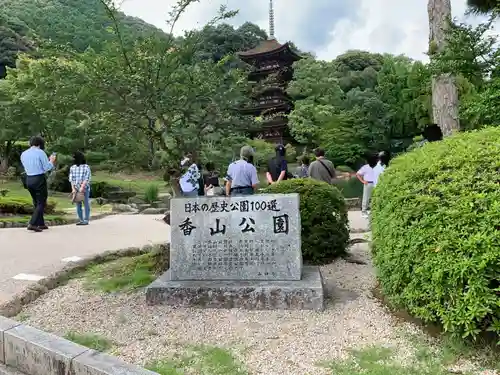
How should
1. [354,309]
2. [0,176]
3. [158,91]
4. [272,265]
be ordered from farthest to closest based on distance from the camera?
1. [0,176]
2. [158,91]
3. [272,265]
4. [354,309]

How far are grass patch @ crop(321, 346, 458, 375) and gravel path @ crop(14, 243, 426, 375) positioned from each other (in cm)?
9

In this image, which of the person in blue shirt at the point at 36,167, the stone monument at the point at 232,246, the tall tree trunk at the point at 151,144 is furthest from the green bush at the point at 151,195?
the stone monument at the point at 232,246

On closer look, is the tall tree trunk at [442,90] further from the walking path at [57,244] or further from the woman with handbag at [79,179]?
the woman with handbag at [79,179]

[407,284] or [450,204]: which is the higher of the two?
[450,204]

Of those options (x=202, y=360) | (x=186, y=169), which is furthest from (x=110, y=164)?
(x=202, y=360)

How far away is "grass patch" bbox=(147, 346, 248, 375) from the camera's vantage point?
8.09 feet

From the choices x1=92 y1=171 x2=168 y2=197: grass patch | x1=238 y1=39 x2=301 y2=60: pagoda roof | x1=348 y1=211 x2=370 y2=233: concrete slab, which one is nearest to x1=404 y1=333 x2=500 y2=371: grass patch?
x1=348 y1=211 x2=370 y2=233: concrete slab

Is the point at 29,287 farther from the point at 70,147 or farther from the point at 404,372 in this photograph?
the point at 70,147

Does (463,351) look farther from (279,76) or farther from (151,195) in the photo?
(279,76)

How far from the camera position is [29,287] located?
13.5 ft

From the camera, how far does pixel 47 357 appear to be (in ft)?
7.95

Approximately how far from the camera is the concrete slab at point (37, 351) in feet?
7.77

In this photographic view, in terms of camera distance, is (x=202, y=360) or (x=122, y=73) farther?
(x=122, y=73)

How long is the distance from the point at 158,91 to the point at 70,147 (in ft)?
55.2
